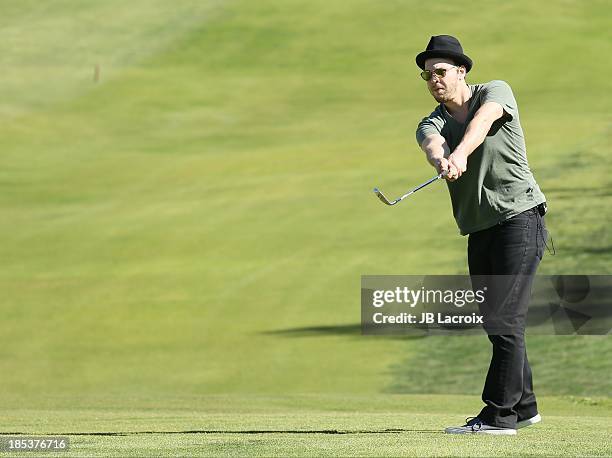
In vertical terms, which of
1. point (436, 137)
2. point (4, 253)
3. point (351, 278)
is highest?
point (436, 137)

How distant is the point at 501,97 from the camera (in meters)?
→ 7.41

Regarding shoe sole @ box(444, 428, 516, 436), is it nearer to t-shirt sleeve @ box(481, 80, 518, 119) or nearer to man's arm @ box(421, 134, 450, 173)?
man's arm @ box(421, 134, 450, 173)

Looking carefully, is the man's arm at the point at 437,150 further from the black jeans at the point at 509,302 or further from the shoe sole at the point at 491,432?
the shoe sole at the point at 491,432

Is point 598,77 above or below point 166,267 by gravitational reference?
below

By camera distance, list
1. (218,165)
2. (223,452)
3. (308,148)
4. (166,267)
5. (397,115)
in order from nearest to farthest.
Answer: (223,452) < (166,267) < (218,165) < (308,148) < (397,115)

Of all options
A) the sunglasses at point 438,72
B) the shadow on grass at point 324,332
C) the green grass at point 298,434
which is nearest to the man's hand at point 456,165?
the sunglasses at point 438,72

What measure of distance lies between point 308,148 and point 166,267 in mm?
19190

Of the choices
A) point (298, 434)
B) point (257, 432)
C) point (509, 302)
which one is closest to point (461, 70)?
point (509, 302)

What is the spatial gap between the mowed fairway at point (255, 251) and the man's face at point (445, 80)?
67.0 inches

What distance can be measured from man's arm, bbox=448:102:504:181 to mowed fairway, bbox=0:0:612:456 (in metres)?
1.28

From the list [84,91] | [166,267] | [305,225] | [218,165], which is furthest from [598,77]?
[166,267]

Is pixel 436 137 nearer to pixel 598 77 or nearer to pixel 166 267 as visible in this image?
pixel 166 267

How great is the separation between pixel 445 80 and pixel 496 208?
0.69 metres

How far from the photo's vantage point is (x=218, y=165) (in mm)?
40938
